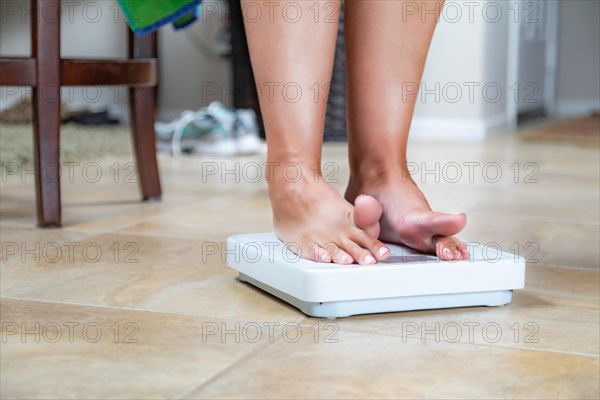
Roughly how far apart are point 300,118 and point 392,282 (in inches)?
8.5

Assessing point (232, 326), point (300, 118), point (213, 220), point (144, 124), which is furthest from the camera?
point (144, 124)

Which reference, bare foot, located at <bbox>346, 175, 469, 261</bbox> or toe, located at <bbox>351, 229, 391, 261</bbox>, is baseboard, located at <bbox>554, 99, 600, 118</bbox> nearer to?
bare foot, located at <bbox>346, 175, 469, 261</bbox>

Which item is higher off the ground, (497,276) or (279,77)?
(279,77)

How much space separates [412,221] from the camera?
38.6 inches

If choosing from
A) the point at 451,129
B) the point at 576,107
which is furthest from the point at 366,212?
the point at 576,107

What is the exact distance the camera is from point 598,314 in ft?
3.15

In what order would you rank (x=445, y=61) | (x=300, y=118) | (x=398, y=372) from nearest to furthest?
(x=398, y=372) < (x=300, y=118) < (x=445, y=61)

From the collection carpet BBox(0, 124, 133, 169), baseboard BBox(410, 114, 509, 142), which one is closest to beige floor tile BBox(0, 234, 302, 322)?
carpet BBox(0, 124, 133, 169)

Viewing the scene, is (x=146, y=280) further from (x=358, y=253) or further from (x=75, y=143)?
(x=75, y=143)

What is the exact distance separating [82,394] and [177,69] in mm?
3510

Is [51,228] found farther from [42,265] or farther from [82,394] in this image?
[82,394]

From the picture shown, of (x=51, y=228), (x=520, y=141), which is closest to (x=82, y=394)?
(x=51, y=228)

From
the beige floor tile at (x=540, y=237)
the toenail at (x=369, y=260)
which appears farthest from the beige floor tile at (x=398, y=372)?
the beige floor tile at (x=540, y=237)

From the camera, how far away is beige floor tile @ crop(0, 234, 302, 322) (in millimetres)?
970
